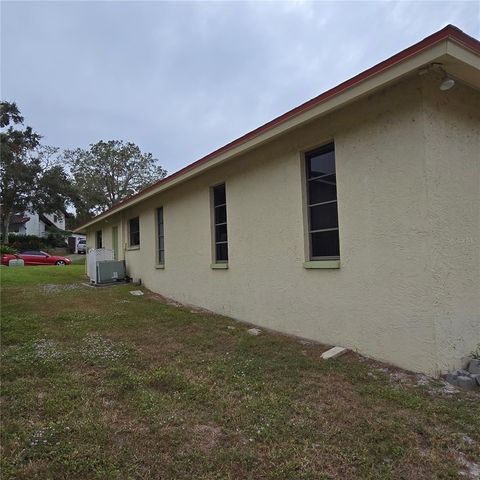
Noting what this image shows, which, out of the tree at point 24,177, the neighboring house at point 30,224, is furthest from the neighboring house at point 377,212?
the neighboring house at point 30,224

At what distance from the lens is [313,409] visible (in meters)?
3.25

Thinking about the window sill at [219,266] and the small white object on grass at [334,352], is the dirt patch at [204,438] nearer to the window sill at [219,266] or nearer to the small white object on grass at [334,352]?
the small white object on grass at [334,352]

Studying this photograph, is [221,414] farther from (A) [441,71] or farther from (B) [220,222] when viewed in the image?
(B) [220,222]

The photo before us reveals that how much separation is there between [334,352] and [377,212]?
5.93 ft

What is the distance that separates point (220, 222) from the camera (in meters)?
7.95

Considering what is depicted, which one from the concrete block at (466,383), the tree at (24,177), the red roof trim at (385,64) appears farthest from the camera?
the tree at (24,177)

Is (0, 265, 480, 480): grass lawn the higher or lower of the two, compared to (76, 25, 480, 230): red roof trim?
lower

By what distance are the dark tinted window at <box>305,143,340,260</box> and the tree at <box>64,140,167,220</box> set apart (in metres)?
42.3

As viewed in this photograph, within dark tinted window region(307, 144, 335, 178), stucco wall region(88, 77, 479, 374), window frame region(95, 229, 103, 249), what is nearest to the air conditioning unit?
window frame region(95, 229, 103, 249)

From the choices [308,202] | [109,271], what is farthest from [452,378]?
[109,271]

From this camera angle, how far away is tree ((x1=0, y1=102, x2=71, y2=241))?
36.6 meters

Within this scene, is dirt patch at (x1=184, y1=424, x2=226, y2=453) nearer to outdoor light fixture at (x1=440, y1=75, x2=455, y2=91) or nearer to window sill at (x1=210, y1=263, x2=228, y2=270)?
outdoor light fixture at (x1=440, y1=75, x2=455, y2=91)

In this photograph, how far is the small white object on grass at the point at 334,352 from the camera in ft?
15.2

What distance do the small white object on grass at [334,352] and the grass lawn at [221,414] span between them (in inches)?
3.5
